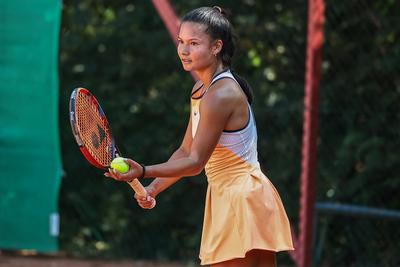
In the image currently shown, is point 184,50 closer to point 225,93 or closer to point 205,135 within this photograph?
point 225,93

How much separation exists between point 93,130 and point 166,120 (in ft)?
11.2

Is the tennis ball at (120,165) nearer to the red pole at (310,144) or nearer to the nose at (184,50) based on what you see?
the nose at (184,50)

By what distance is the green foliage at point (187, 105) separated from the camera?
21.1ft

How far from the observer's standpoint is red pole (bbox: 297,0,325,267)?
5.94m

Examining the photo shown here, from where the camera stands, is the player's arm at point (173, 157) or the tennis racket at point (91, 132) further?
the player's arm at point (173, 157)

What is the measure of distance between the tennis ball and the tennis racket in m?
0.14

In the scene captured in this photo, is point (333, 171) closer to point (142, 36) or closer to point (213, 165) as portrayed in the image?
point (142, 36)

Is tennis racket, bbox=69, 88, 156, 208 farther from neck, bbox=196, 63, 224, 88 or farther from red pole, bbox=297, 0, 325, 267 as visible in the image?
red pole, bbox=297, 0, 325, 267

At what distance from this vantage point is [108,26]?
282 inches

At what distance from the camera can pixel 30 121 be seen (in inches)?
270

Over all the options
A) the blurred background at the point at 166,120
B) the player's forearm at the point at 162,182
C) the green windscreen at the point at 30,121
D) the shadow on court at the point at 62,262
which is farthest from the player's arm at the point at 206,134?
the shadow on court at the point at 62,262

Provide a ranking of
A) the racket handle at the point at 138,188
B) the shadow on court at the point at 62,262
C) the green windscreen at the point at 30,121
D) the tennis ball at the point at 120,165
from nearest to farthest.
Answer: the tennis ball at the point at 120,165 → the racket handle at the point at 138,188 → the green windscreen at the point at 30,121 → the shadow on court at the point at 62,262

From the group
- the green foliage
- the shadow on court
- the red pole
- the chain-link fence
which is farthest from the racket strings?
the shadow on court

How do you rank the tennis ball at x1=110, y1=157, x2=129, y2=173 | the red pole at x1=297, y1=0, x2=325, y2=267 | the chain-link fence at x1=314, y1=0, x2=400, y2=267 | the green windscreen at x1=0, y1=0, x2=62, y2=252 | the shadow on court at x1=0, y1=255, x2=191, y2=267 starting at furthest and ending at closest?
the shadow on court at x1=0, y1=255, x2=191, y2=267, the green windscreen at x1=0, y1=0, x2=62, y2=252, the chain-link fence at x1=314, y1=0, x2=400, y2=267, the red pole at x1=297, y1=0, x2=325, y2=267, the tennis ball at x1=110, y1=157, x2=129, y2=173
